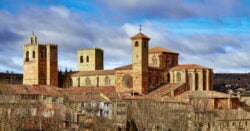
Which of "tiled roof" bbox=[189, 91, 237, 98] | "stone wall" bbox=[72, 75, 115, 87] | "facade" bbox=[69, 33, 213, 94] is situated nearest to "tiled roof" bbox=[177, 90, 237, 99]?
"tiled roof" bbox=[189, 91, 237, 98]

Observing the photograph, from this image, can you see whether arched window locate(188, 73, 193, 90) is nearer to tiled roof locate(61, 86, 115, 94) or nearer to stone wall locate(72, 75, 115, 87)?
tiled roof locate(61, 86, 115, 94)

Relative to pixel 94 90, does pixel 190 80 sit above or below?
above

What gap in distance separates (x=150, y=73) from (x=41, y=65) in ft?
68.1

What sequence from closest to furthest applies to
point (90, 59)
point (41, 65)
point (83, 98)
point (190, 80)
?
point (83, 98) → point (190, 80) → point (41, 65) → point (90, 59)

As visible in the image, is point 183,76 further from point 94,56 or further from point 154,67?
point 94,56

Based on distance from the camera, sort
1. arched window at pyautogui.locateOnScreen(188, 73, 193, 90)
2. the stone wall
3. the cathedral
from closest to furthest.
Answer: the cathedral, arched window at pyautogui.locateOnScreen(188, 73, 193, 90), the stone wall

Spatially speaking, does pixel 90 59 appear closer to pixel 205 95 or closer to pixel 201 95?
pixel 201 95

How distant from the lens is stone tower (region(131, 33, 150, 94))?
71.6 meters

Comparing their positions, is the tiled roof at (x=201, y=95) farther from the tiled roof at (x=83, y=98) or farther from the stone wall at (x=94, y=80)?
the stone wall at (x=94, y=80)

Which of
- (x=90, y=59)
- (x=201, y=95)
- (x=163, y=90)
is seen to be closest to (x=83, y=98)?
(x=163, y=90)

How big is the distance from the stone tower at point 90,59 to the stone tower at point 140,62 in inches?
971

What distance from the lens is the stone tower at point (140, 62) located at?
7156cm

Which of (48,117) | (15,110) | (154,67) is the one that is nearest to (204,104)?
(154,67)

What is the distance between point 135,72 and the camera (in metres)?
72.2
